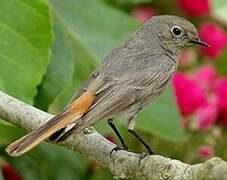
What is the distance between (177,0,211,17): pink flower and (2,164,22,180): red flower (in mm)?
1460

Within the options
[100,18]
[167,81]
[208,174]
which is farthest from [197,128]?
[208,174]

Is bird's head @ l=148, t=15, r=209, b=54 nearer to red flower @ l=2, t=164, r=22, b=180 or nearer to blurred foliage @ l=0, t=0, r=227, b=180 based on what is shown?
blurred foliage @ l=0, t=0, r=227, b=180

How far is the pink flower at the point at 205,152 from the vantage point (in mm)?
3281

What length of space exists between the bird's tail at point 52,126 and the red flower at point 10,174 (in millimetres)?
684

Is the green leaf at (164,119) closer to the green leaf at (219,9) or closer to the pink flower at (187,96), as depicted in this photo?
the pink flower at (187,96)

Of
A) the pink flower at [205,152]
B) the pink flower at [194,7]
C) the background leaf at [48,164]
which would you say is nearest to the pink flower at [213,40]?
the pink flower at [194,7]

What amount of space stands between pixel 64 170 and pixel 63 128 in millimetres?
989

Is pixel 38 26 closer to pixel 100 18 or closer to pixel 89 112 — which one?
pixel 89 112

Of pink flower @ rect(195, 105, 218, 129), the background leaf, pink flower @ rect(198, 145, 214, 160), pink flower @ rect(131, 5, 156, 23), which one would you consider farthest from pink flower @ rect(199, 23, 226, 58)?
the background leaf

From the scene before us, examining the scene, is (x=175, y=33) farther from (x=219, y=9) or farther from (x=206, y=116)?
(x=219, y=9)

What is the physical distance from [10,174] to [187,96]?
2.66ft

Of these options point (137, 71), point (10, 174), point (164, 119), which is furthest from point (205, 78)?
point (10, 174)

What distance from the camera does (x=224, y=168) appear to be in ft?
6.16

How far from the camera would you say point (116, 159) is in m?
2.37
